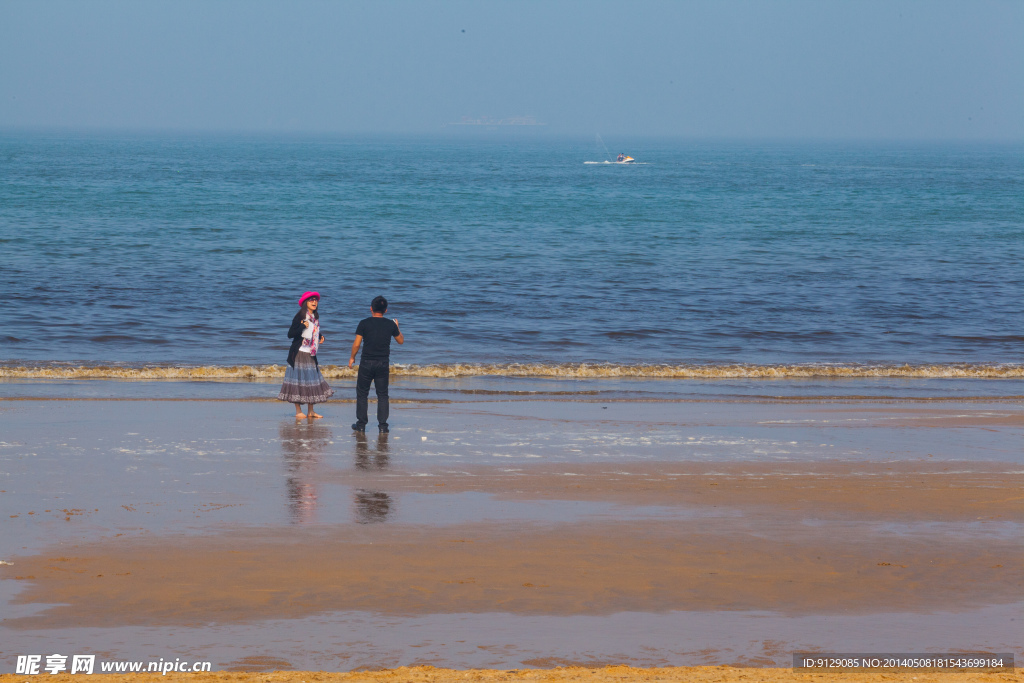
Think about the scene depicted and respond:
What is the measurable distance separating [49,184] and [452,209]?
2634cm

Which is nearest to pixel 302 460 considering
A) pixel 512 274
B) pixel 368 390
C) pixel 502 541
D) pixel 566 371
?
pixel 368 390

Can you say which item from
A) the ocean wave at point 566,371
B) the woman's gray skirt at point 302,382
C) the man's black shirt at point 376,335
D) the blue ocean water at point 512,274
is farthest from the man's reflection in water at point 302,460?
the blue ocean water at point 512,274

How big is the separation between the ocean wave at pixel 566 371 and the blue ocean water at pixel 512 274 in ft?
2.34

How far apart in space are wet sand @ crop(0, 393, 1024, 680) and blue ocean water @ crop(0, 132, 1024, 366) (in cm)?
699

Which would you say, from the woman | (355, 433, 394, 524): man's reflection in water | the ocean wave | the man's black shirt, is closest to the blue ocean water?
A: the ocean wave

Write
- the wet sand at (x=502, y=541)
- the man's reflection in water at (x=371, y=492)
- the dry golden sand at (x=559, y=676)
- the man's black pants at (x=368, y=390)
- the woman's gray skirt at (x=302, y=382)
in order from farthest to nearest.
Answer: the woman's gray skirt at (x=302, y=382), the man's black pants at (x=368, y=390), the man's reflection in water at (x=371, y=492), the wet sand at (x=502, y=541), the dry golden sand at (x=559, y=676)

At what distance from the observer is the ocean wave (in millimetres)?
15312

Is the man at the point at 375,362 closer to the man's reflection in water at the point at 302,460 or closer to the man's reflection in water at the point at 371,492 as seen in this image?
the man's reflection in water at the point at 371,492

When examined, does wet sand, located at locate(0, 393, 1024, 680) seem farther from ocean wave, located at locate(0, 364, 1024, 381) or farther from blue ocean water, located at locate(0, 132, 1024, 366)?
blue ocean water, located at locate(0, 132, 1024, 366)

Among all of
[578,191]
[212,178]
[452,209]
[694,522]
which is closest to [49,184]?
[212,178]

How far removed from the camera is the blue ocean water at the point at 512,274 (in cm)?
1906

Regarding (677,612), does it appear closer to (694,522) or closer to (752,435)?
(694,522)

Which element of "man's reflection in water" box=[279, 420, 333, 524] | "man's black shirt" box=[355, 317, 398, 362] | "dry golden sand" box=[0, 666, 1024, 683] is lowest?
"man's reflection in water" box=[279, 420, 333, 524]

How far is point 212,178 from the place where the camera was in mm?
73188
